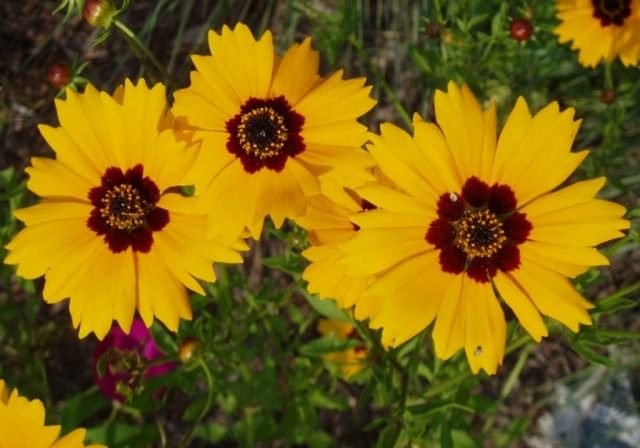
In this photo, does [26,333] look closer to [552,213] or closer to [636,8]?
[552,213]

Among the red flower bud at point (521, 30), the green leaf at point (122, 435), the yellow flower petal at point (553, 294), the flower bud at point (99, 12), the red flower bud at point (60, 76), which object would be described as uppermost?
the red flower bud at point (521, 30)

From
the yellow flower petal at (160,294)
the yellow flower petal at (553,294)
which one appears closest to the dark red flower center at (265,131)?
the yellow flower petal at (160,294)

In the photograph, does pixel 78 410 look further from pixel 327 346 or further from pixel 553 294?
pixel 553 294

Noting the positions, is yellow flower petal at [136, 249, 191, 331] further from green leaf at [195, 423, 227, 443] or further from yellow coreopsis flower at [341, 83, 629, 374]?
green leaf at [195, 423, 227, 443]

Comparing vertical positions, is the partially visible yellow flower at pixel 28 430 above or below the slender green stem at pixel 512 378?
below

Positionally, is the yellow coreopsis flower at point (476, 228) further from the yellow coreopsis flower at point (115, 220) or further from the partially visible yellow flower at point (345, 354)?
the partially visible yellow flower at point (345, 354)

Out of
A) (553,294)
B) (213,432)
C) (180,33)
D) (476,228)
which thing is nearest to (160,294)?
(476,228)

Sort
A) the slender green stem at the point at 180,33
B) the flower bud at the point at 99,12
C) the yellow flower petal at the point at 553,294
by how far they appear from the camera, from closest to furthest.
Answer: the yellow flower petal at the point at 553,294 < the flower bud at the point at 99,12 < the slender green stem at the point at 180,33
